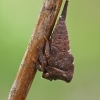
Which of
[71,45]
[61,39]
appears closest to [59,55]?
[61,39]

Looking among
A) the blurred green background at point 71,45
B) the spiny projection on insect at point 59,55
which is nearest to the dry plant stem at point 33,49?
the spiny projection on insect at point 59,55

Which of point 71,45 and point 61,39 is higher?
point 61,39

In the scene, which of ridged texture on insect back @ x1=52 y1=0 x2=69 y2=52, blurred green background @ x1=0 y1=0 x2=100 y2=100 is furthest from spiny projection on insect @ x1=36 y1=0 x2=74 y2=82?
blurred green background @ x1=0 y1=0 x2=100 y2=100

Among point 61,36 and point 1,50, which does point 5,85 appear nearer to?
point 1,50

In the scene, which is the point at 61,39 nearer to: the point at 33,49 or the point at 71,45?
the point at 33,49

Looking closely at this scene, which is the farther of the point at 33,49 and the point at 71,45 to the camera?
the point at 71,45

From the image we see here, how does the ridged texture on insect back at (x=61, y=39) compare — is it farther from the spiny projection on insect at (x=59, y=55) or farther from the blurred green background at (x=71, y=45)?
the blurred green background at (x=71, y=45)
